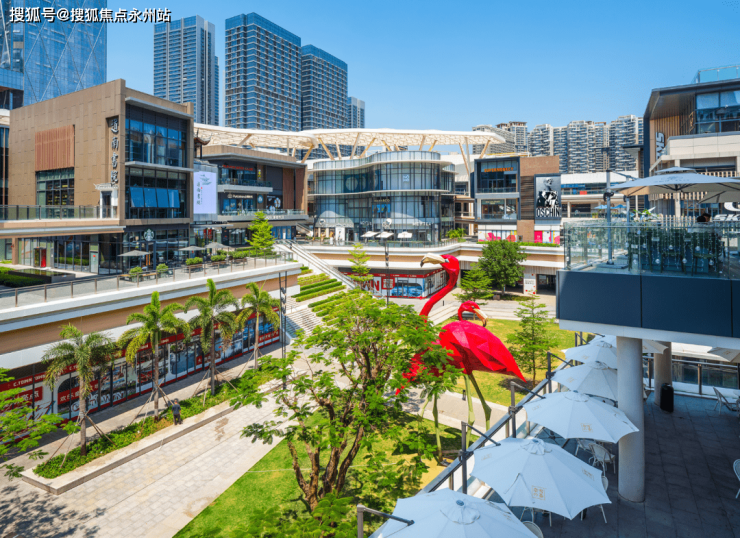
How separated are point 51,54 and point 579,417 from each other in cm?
11823

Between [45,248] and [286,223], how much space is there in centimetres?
3161

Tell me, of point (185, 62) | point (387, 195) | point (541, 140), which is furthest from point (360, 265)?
point (185, 62)

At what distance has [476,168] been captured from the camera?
63812 mm

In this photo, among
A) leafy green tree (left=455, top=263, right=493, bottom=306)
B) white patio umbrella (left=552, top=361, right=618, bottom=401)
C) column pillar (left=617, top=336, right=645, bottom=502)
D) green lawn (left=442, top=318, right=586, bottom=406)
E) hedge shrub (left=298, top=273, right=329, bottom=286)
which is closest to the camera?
column pillar (left=617, top=336, right=645, bottom=502)

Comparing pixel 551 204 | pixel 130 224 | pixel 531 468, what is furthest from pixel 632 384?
pixel 551 204

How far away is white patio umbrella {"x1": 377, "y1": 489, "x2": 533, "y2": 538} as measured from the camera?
270 inches

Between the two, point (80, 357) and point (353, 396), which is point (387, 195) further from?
point (353, 396)

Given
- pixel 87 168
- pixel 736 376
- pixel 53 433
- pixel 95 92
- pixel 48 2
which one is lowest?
pixel 53 433

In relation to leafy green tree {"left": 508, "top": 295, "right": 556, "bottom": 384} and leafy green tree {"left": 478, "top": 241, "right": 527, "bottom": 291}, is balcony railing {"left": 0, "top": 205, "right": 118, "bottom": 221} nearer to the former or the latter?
leafy green tree {"left": 508, "top": 295, "right": 556, "bottom": 384}

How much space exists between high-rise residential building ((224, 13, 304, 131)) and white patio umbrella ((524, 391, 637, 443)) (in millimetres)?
126824

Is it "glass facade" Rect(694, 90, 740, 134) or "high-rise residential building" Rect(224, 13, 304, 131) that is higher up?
"high-rise residential building" Rect(224, 13, 304, 131)

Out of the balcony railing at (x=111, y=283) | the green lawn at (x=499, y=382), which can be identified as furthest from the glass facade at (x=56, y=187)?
the green lawn at (x=499, y=382)

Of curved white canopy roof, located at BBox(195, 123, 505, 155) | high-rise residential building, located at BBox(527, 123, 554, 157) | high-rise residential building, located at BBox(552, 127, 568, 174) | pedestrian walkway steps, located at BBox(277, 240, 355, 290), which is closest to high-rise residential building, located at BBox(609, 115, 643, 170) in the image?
high-rise residential building, located at BBox(552, 127, 568, 174)

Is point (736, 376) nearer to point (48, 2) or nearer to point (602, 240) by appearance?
point (602, 240)
